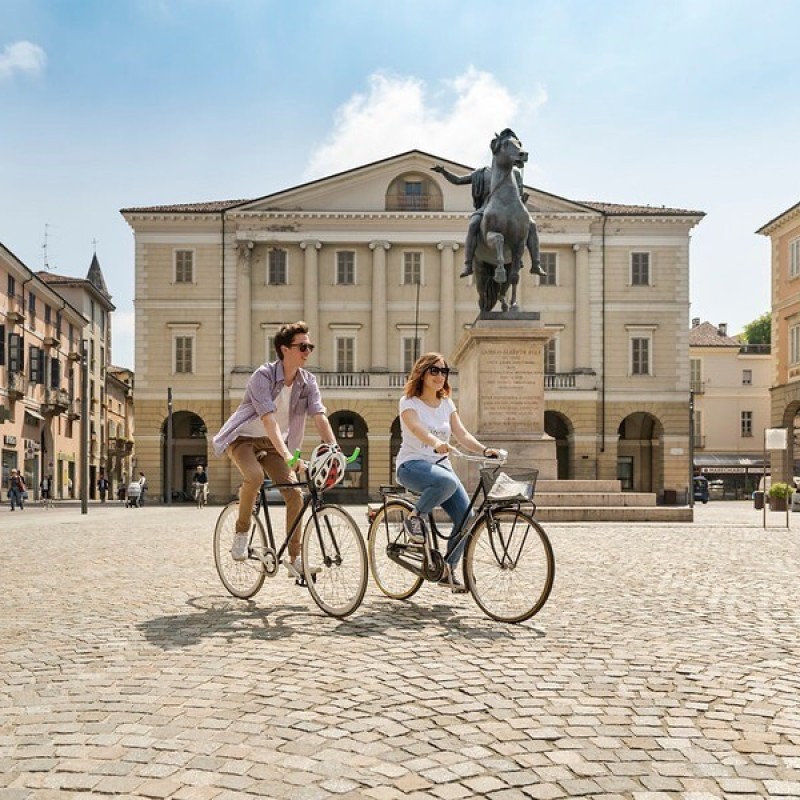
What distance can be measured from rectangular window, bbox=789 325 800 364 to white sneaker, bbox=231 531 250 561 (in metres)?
40.7

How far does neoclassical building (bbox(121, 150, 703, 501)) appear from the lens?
47188 mm

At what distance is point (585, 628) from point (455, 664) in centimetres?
136

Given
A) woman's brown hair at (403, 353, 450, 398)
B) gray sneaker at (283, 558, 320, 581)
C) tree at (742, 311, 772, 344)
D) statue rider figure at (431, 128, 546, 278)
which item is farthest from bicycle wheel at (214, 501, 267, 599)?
tree at (742, 311, 772, 344)

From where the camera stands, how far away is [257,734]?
3.62 meters

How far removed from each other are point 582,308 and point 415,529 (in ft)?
141

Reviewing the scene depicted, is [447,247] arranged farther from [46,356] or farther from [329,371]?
[46,356]

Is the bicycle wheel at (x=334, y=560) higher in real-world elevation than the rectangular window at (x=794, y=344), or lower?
lower

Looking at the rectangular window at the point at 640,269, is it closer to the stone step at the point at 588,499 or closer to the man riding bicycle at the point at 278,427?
the stone step at the point at 588,499

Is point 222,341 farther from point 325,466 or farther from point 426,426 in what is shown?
point 325,466

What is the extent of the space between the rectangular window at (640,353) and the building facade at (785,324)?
600 cm

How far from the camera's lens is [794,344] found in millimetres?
43406

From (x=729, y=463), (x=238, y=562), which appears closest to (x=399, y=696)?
(x=238, y=562)

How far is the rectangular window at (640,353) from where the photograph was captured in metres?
48.2

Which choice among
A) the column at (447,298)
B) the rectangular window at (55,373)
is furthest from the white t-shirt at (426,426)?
the rectangular window at (55,373)
